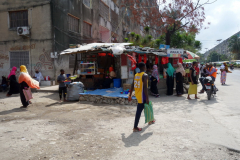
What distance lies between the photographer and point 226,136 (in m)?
4.14

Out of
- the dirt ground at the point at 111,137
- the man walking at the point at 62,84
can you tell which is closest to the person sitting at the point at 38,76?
the man walking at the point at 62,84

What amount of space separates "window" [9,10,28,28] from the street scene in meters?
0.08

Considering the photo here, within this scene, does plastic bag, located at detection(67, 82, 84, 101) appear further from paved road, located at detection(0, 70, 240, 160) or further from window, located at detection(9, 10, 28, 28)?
window, located at detection(9, 10, 28, 28)

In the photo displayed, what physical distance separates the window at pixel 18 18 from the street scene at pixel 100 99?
8cm

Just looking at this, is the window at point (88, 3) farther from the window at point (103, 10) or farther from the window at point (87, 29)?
the window at point (103, 10)

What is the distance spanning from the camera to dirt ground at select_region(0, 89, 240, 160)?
340 centimetres

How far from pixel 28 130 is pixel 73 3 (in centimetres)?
1333

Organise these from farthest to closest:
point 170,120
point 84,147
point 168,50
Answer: point 168,50
point 170,120
point 84,147

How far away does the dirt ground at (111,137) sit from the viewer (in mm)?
3402

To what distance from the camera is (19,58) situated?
47.6ft

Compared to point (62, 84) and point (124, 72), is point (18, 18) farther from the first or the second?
point (124, 72)

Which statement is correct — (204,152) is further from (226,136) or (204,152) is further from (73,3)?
(73,3)

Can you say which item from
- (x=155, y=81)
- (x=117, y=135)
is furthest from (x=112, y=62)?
(x=117, y=135)

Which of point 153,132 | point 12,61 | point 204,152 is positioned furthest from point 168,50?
point 12,61
